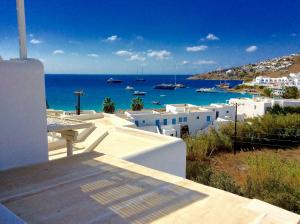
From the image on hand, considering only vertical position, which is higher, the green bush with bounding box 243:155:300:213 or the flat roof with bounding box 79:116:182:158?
the flat roof with bounding box 79:116:182:158

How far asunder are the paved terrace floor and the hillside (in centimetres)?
11302

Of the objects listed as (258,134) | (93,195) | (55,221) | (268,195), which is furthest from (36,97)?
(258,134)

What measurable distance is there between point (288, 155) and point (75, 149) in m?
18.1

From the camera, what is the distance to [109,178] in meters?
4.08

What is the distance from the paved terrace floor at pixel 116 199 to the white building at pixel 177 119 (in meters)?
20.2

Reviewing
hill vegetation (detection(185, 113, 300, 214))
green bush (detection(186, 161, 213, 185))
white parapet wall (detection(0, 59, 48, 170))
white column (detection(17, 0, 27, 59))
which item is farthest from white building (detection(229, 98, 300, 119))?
white column (detection(17, 0, 27, 59))

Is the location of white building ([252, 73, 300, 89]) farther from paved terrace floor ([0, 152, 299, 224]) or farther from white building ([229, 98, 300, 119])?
paved terrace floor ([0, 152, 299, 224])

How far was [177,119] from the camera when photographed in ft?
93.6

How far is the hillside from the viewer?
117925 mm

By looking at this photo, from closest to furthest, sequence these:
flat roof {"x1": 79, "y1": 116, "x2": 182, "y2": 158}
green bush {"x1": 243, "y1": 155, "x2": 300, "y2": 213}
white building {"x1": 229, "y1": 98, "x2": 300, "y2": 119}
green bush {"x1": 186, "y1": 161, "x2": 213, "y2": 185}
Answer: flat roof {"x1": 79, "y1": 116, "x2": 182, "y2": 158} < green bush {"x1": 243, "y1": 155, "x2": 300, "y2": 213} < green bush {"x1": 186, "y1": 161, "x2": 213, "y2": 185} < white building {"x1": 229, "y1": 98, "x2": 300, "y2": 119}

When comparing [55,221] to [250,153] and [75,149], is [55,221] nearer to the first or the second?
[75,149]

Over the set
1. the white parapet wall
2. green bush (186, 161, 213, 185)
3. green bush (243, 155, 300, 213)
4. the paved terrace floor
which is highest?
the white parapet wall

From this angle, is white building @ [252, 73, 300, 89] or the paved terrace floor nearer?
the paved terrace floor

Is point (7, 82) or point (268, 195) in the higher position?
point (7, 82)
